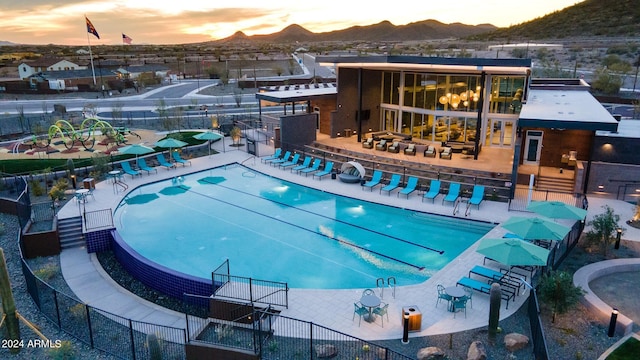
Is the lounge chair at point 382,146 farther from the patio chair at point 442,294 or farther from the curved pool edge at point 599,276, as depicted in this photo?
the patio chair at point 442,294

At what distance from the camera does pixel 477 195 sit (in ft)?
62.8

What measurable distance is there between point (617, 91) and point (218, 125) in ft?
122

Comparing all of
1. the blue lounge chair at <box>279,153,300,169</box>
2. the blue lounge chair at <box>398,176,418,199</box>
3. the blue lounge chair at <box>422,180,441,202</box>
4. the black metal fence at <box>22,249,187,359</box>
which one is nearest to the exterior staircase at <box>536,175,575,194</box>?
the blue lounge chair at <box>422,180,441,202</box>

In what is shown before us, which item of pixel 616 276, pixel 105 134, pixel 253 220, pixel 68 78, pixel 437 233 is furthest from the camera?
pixel 68 78

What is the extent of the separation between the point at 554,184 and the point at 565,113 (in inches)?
130

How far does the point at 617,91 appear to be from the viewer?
4284 centimetres

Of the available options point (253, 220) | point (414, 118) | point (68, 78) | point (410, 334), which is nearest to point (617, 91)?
point (414, 118)

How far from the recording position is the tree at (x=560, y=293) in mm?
10883

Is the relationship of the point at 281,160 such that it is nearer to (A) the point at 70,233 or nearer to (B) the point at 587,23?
(A) the point at 70,233

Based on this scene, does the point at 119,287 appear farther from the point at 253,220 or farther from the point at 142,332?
the point at 253,220

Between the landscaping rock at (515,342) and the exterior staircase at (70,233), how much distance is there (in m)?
14.4

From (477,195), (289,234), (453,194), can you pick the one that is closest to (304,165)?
(289,234)

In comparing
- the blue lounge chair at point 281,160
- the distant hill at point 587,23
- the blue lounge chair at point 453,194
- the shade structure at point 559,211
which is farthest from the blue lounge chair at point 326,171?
the distant hill at point 587,23

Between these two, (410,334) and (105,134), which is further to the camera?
(105,134)
